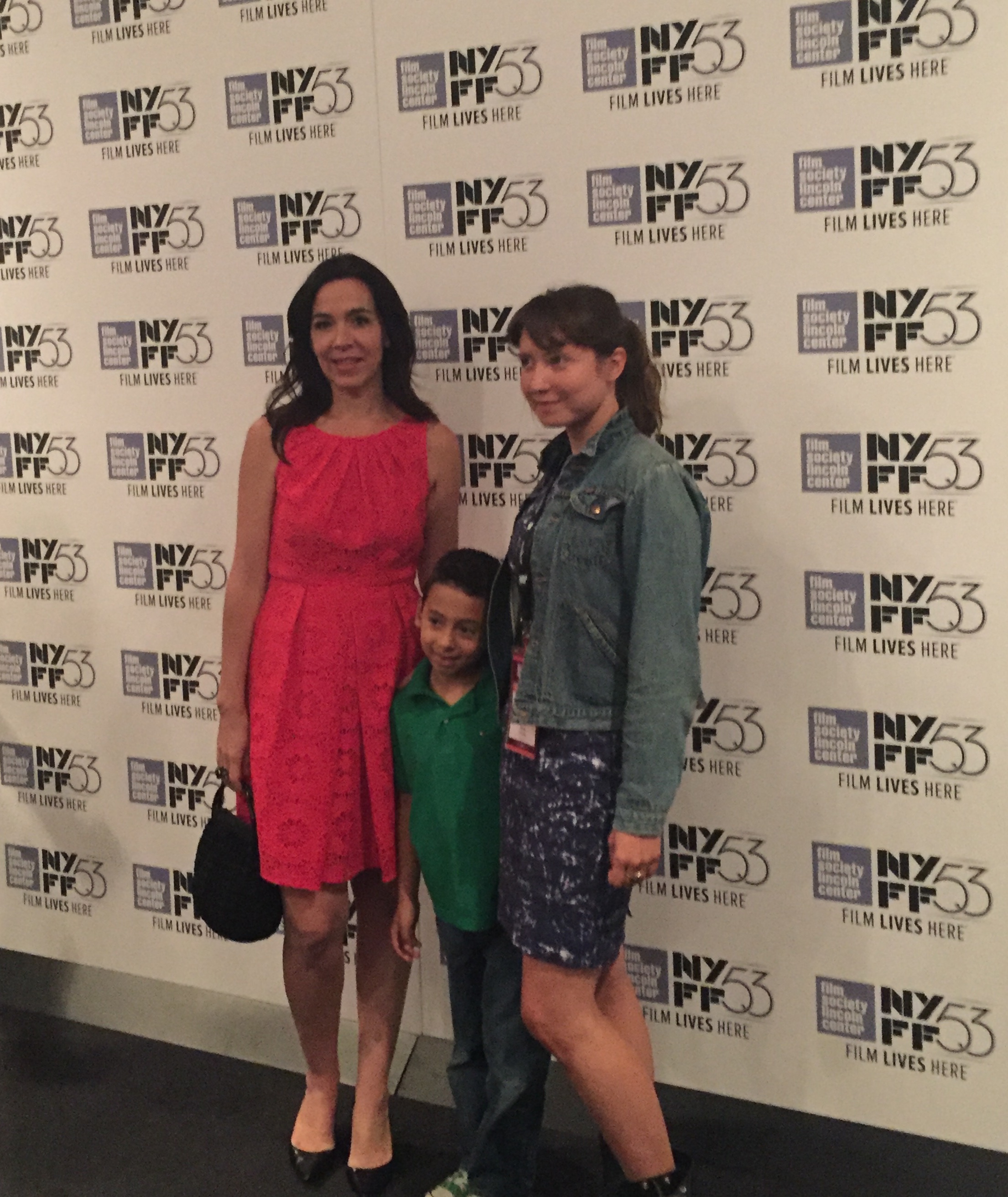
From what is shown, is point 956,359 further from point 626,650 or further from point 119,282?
point 119,282

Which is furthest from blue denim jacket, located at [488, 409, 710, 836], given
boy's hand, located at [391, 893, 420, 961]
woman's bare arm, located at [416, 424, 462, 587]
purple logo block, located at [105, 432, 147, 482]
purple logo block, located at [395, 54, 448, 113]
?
purple logo block, located at [105, 432, 147, 482]

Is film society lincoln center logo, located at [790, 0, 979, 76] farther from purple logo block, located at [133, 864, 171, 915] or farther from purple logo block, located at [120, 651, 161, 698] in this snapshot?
purple logo block, located at [133, 864, 171, 915]

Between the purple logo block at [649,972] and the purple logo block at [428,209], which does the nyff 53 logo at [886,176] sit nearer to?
the purple logo block at [428,209]

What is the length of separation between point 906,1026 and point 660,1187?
24.8 inches

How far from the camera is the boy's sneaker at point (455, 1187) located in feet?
6.38

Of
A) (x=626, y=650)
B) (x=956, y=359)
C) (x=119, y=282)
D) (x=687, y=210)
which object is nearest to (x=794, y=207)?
(x=687, y=210)

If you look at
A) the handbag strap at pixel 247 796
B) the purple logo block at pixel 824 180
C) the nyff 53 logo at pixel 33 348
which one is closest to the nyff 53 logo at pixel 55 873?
the handbag strap at pixel 247 796

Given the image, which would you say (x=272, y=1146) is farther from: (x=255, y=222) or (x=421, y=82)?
(x=421, y=82)

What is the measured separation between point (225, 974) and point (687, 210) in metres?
1.97

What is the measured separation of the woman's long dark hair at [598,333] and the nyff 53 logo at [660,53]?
0.60 meters

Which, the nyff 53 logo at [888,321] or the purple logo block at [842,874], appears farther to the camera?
the purple logo block at [842,874]

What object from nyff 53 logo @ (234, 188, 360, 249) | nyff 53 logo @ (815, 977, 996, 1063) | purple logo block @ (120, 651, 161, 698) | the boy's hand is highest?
nyff 53 logo @ (234, 188, 360, 249)

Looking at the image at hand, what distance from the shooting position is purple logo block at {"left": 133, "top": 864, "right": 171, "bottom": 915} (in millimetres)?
2729

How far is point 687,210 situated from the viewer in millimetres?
2010
